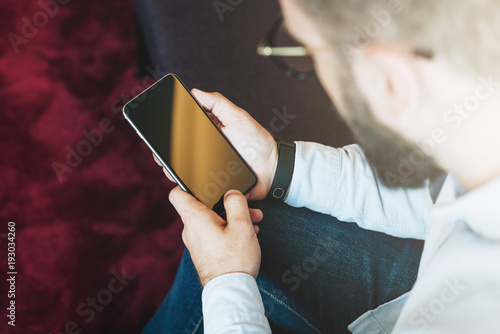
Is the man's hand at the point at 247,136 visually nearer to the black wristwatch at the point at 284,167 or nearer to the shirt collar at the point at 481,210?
the black wristwatch at the point at 284,167

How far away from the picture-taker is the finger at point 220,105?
2.17 feet

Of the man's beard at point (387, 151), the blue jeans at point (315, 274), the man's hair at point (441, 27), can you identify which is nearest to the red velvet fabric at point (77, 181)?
the blue jeans at point (315, 274)

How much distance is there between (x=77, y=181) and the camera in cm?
101

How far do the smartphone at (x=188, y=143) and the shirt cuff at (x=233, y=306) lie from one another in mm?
156

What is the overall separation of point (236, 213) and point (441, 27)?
382 millimetres

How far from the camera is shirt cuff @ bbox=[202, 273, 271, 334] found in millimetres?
491

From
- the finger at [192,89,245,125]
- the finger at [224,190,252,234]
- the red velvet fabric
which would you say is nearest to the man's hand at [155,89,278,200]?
the finger at [192,89,245,125]

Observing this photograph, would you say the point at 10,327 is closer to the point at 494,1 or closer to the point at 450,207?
the point at 450,207

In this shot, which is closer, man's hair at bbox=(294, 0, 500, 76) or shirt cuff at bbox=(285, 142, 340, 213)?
man's hair at bbox=(294, 0, 500, 76)

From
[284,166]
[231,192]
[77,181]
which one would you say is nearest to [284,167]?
[284,166]

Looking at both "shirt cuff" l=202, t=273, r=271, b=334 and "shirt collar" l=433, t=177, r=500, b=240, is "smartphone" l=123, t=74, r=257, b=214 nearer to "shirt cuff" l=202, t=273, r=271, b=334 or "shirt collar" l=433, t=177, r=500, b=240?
"shirt cuff" l=202, t=273, r=271, b=334

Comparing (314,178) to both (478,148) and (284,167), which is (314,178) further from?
(478,148)

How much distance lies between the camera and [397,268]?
26.5 inches

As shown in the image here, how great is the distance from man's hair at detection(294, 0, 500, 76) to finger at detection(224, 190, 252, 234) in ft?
1.07
